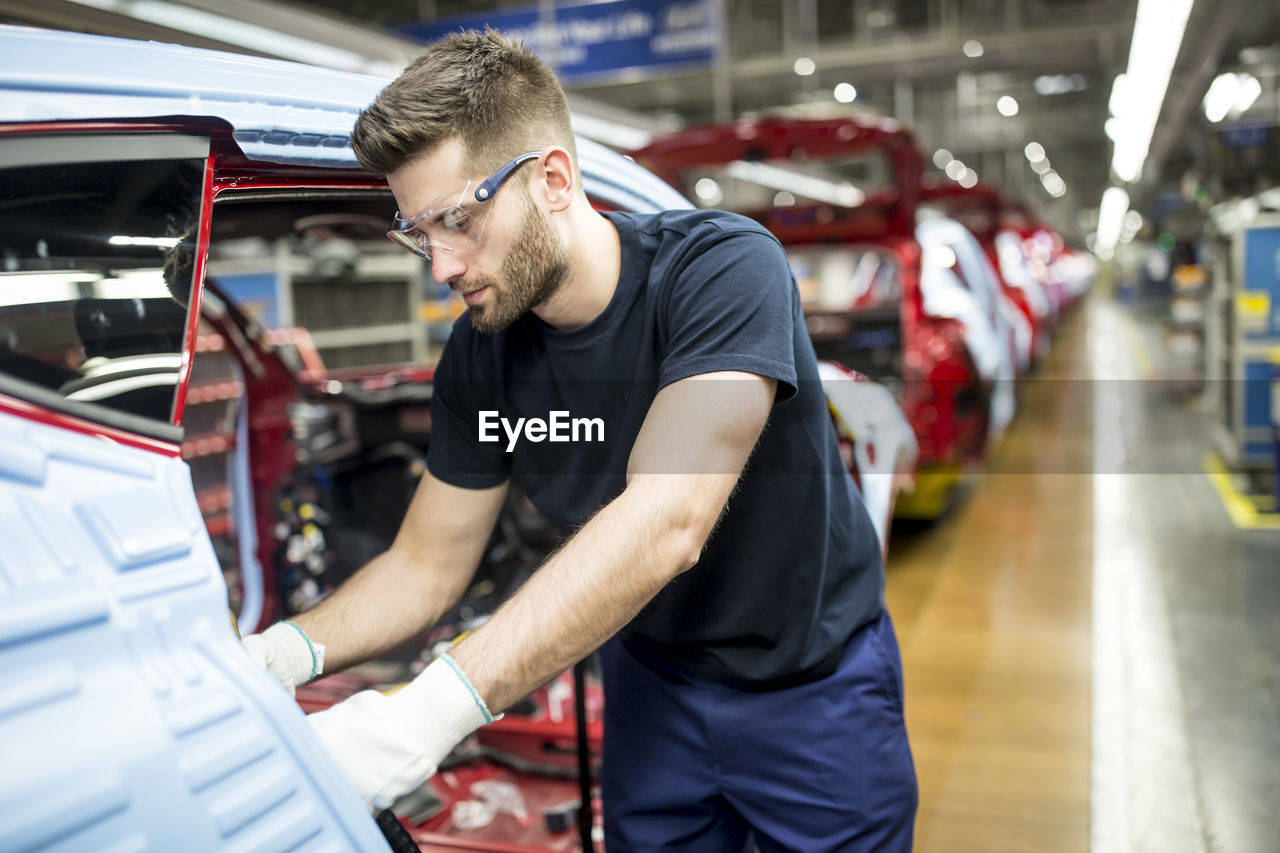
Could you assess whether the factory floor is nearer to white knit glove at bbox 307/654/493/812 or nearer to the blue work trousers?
the blue work trousers

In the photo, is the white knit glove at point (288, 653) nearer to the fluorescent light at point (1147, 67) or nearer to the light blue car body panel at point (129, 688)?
the light blue car body panel at point (129, 688)

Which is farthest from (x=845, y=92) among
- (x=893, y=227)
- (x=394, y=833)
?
(x=394, y=833)

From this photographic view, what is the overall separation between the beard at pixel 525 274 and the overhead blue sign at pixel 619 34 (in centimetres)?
565

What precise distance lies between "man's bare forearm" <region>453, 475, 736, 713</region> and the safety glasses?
0.38 m

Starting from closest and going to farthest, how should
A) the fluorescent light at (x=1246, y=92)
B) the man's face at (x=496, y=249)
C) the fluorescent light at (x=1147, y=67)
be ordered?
1. the man's face at (x=496, y=249)
2. the fluorescent light at (x=1147, y=67)
3. the fluorescent light at (x=1246, y=92)

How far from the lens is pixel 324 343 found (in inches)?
328

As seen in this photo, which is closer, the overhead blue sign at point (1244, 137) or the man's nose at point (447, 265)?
the man's nose at point (447, 265)

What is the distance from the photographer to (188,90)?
3.30 ft

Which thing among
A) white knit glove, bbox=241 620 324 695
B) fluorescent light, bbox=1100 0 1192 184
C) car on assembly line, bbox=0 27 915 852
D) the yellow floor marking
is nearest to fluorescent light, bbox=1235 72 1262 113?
fluorescent light, bbox=1100 0 1192 184

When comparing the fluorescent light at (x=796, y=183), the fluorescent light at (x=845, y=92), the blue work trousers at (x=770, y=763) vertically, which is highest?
the fluorescent light at (x=845, y=92)

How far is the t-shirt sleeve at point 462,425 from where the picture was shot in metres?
1.46

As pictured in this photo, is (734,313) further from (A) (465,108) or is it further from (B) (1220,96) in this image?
(B) (1220,96)

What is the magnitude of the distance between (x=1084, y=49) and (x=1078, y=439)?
3.82 metres

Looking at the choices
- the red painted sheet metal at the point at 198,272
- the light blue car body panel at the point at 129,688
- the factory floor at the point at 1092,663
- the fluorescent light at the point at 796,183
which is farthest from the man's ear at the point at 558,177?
the fluorescent light at the point at 796,183
